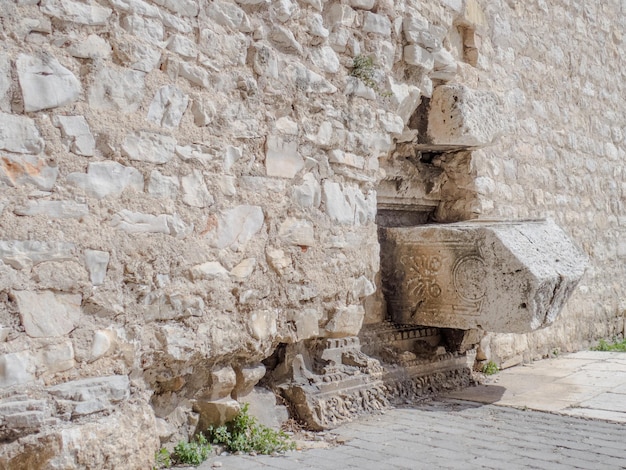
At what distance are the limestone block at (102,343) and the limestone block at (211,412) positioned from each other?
0.63m

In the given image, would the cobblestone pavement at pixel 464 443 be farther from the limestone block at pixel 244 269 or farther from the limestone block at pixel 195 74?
the limestone block at pixel 195 74

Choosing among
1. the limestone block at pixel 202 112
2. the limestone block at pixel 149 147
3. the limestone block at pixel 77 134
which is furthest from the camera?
the limestone block at pixel 202 112

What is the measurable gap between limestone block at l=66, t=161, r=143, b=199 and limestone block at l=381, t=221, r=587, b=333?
204 cm

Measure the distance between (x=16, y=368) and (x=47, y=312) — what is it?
21cm

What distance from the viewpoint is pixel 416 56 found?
415 cm

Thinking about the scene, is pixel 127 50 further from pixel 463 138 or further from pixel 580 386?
pixel 580 386

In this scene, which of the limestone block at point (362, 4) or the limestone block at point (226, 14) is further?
the limestone block at point (362, 4)

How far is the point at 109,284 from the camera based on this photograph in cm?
255

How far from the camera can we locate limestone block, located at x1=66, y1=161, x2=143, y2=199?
2490 mm

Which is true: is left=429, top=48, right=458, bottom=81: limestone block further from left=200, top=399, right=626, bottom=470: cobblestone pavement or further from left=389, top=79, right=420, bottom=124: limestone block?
left=200, top=399, right=626, bottom=470: cobblestone pavement

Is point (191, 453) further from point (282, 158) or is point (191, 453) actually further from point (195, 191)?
point (282, 158)

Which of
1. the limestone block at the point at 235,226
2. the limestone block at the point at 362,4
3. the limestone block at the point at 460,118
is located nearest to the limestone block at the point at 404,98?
the limestone block at the point at 460,118

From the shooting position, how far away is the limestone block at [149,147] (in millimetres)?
2650

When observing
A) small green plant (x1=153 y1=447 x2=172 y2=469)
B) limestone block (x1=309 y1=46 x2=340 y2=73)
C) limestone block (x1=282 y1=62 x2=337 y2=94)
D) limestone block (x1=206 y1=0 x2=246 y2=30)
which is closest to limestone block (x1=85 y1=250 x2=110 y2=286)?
small green plant (x1=153 y1=447 x2=172 y2=469)
